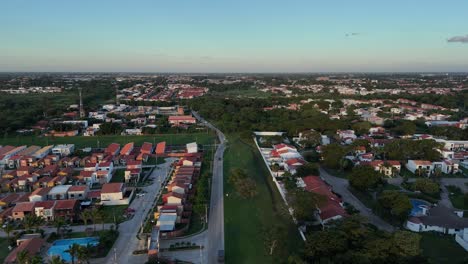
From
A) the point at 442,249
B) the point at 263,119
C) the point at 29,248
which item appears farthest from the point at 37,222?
the point at 263,119

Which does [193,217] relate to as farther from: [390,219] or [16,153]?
[16,153]

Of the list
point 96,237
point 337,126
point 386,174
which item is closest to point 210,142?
point 337,126

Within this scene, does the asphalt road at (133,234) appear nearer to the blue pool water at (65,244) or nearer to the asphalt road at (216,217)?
the blue pool water at (65,244)

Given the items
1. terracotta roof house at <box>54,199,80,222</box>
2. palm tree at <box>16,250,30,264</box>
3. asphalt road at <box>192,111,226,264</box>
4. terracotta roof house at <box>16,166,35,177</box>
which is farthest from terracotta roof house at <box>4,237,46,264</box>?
terracotta roof house at <box>16,166,35,177</box>

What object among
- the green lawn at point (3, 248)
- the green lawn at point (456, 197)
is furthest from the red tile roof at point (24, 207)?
the green lawn at point (456, 197)

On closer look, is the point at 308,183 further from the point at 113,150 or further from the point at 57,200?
the point at 113,150

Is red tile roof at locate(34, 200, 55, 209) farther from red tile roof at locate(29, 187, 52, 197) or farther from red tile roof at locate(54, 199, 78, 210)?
red tile roof at locate(29, 187, 52, 197)

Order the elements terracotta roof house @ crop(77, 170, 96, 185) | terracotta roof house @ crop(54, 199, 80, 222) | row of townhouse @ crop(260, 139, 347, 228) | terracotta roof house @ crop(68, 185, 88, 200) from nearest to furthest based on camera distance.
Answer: row of townhouse @ crop(260, 139, 347, 228)
terracotta roof house @ crop(54, 199, 80, 222)
terracotta roof house @ crop(68, 185, 88, 200)
terracotta roof house @ crop(77, 170, 96, 185)
